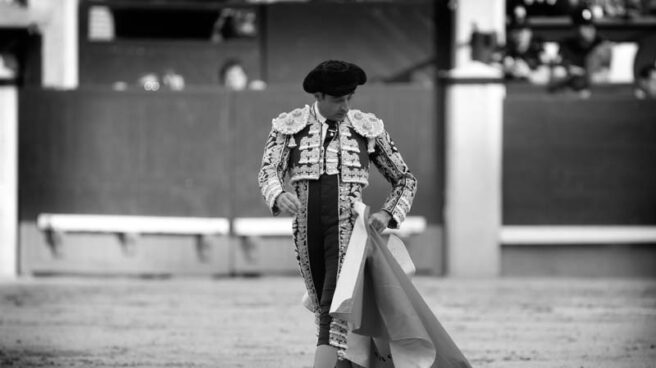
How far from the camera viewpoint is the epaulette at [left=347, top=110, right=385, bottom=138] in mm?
5230

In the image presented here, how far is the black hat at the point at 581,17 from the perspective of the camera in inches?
493

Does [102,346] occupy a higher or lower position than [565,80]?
lower

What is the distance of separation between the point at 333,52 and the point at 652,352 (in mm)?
6107

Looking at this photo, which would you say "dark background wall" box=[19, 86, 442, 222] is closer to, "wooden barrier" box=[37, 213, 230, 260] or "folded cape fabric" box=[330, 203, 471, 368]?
"wooden barrier" box=[37, 213, 230, 260]

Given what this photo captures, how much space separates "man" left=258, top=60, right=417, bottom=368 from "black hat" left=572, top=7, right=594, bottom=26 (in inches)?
300

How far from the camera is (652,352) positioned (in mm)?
7059

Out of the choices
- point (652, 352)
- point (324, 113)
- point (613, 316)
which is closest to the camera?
point (324, 113)

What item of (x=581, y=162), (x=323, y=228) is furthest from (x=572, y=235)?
(x=323, y=228)

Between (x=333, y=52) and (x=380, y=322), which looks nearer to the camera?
(x=380, y=322)

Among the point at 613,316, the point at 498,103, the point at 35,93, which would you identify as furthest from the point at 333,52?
the point at 613,316

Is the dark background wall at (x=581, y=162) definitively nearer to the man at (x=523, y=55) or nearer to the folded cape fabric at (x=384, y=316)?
the man at (x=523, y=55)

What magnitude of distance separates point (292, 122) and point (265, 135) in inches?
277

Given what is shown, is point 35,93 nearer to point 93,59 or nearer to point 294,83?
point 93,59

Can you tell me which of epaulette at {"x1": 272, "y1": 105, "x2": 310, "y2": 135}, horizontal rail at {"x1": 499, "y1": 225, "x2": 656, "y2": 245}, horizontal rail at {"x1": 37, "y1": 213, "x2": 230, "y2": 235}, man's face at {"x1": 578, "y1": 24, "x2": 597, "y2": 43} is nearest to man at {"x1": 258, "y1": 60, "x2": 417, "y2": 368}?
epaulette at {"x1": 272, "y1": 105, "x2": 310, "y2": 135}
